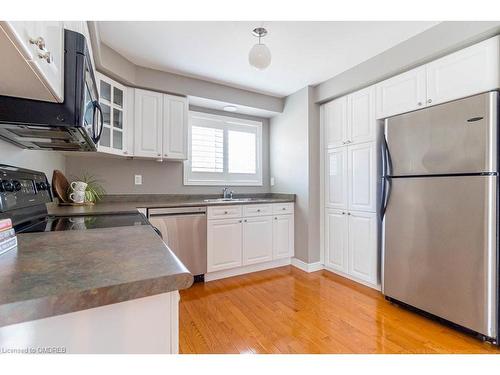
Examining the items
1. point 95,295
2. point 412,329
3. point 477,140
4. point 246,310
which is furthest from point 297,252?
point 95,295

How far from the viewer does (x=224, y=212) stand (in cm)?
281

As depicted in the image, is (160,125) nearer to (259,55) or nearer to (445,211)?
(259,55)

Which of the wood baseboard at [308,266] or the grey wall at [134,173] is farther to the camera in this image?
the wood baseboard at [308,266]

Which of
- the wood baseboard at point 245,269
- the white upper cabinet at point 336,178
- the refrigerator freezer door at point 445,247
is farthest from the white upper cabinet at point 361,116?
the wood baseboard at point 245,269

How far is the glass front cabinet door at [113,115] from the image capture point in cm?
231

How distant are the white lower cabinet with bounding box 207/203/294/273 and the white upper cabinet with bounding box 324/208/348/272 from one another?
459mm

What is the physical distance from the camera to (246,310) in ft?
6.98

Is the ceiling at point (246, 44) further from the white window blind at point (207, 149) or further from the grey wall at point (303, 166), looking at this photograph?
the white window blind at point (207, 149)

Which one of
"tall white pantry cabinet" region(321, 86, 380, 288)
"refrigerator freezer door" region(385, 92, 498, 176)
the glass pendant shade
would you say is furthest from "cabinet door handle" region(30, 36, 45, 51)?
"tall white pantry cabinet" region(321, 86, 380, 288)

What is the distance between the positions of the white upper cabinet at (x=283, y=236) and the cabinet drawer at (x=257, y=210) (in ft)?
0.45

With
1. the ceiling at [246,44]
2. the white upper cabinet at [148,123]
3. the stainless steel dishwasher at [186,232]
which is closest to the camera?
the ceiling at [246,44]

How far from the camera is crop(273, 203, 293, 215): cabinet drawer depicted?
10.4 feet

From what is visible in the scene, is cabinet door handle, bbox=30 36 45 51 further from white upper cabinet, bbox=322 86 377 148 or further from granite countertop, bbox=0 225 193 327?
white upper cabinet, bbox=322 86 377 148

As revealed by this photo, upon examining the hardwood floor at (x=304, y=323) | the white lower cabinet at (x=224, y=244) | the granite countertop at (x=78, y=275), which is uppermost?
the granite countertop at (x=78, y=275)
